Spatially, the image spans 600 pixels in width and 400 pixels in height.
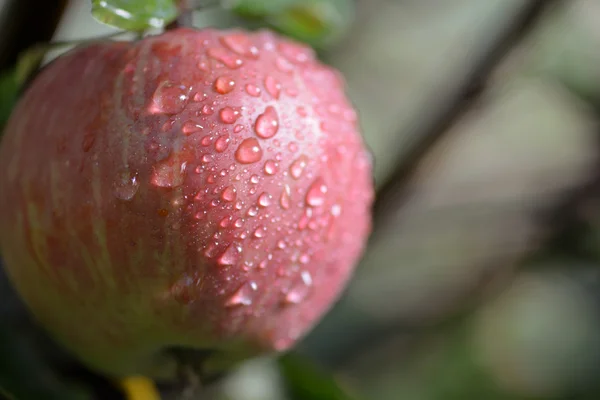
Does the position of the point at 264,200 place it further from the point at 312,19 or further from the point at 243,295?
the point at 312,19

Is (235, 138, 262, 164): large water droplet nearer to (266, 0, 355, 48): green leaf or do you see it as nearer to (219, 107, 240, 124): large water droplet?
(219, 107, 240, 124): large water droplet

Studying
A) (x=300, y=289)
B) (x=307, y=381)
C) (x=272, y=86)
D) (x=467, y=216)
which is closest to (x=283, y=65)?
(x=272, y=86)

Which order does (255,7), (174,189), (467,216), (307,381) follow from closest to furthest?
(174,189) → (255,7) → (307,381) → (467,216)

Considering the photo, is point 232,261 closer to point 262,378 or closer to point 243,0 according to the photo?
point 243,0

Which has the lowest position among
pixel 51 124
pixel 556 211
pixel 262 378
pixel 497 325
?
pixel 497 325

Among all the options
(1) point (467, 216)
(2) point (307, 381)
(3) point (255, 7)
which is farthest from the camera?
(1) point (467, 216)

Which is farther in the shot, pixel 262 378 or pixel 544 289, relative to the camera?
pixel 544 289

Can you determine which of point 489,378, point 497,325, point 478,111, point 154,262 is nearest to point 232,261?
point 154,262
